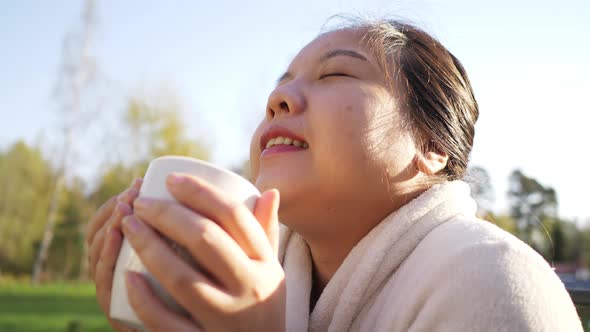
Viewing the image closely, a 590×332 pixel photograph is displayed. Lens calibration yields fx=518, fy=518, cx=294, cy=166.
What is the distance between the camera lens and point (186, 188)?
3.08 feet

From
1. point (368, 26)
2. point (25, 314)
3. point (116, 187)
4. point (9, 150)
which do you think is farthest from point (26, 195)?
point (368, 26)

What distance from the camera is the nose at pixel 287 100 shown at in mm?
1560

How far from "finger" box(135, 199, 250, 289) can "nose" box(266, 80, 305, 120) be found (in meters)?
0.70

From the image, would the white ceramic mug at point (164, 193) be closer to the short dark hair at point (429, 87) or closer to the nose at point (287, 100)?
the nose at point (287, 100)

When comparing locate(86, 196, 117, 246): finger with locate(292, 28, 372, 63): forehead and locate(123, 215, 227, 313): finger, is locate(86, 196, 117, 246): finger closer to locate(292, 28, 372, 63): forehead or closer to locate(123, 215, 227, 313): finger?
locate(123, 215, 227, 313): finger

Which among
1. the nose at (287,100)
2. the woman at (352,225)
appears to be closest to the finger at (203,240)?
the woman at (352,225)

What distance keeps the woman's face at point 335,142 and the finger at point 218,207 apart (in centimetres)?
50

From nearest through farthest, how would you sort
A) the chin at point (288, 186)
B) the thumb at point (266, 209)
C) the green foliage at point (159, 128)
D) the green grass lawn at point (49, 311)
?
the thumb at point (266, 209), the chin at point (288, 186), the green grass lawn at point (49, 311), the green foliage at point (159, 128)

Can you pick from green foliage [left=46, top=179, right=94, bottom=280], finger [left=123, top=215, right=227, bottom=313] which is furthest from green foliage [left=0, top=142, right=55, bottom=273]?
finger [left=123, top=215, right=227, bottom=313]

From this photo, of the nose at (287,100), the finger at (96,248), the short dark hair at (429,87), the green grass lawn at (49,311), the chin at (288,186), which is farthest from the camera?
the green grass lawn at (49,311)

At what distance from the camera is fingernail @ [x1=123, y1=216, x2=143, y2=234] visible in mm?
958

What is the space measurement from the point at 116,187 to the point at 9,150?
8.65 m

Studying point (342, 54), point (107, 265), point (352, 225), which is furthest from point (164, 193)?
point (342, 54)

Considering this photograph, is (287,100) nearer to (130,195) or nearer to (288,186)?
(288,186)
